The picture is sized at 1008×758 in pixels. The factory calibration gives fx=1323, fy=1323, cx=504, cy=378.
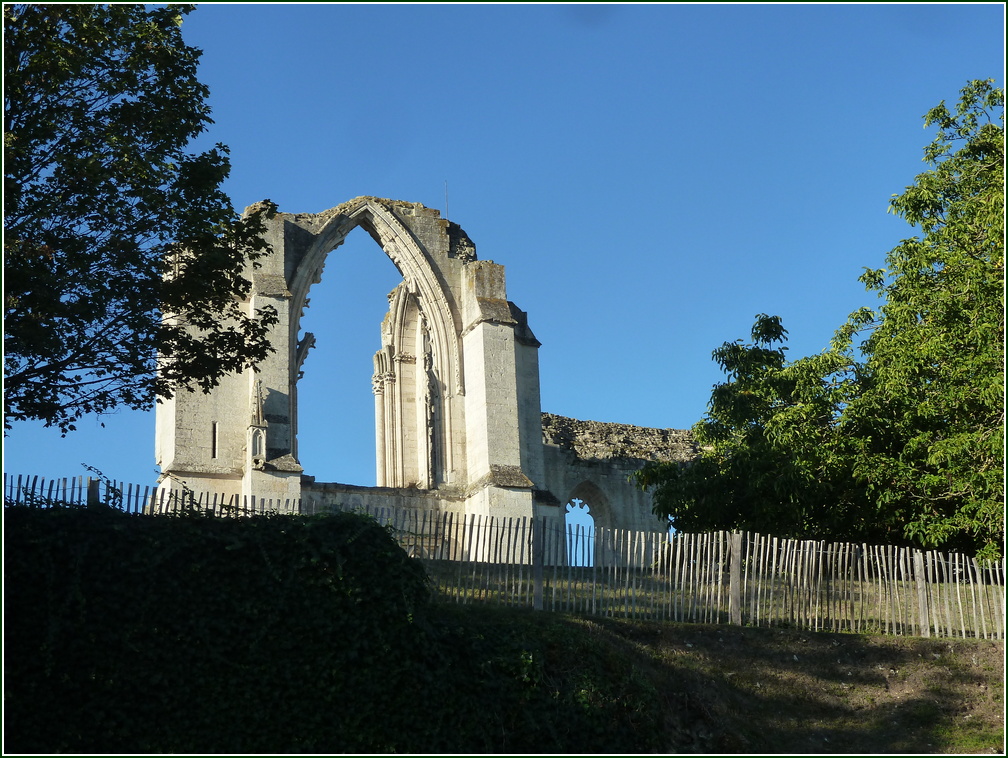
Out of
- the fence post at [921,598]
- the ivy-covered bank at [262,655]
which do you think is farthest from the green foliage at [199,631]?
the fence post at [921,598]

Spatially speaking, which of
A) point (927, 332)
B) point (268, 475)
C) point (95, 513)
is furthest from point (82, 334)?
point (927, 332)

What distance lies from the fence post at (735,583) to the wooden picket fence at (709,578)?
12mm

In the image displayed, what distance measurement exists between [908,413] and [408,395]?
10.2m

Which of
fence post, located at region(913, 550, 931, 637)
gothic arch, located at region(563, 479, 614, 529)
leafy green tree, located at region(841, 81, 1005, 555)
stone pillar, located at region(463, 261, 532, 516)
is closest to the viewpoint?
fence post, located at region(913, 550, 931, 637)

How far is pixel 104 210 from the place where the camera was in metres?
13.7

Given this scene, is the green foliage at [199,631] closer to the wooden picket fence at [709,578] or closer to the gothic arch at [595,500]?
the wooden picket fence at [709,578]

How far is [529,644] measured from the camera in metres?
13.3

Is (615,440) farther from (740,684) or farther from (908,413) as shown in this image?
(740,684)

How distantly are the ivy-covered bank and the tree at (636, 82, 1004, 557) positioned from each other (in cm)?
831

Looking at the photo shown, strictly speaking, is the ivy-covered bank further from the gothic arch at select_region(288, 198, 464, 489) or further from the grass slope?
A: the gothic arch at select_region(288, 198, 464, 489)

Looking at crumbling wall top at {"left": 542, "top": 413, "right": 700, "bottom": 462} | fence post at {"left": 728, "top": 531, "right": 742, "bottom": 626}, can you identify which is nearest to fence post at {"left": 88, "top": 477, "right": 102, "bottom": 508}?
fence post at {"left": 728, "top": 531, "right": 742, "bottom": 626}

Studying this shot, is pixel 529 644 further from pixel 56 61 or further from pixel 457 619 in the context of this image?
pixel 56 61

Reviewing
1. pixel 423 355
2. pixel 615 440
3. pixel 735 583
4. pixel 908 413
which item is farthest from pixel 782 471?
pixel 615 440

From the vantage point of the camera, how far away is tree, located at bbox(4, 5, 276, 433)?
522 inches
